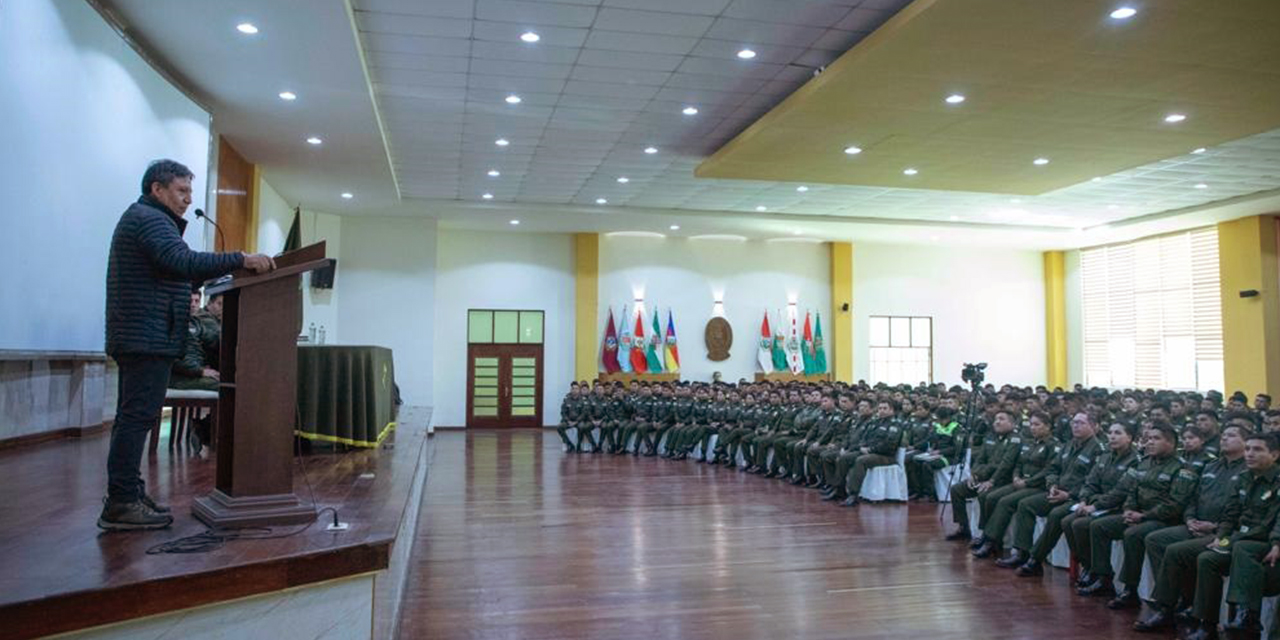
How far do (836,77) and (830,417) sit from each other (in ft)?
13.2

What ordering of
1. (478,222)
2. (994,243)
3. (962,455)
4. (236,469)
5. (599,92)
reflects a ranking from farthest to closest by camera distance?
(994,243) < (478,222) < (599,92) < (962,455) < (236,469)

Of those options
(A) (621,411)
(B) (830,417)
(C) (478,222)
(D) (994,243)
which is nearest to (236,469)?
(B) (830,417)

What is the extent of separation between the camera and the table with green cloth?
5.46 metres

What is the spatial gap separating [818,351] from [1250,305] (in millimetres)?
7482

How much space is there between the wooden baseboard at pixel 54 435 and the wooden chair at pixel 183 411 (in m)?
0.40

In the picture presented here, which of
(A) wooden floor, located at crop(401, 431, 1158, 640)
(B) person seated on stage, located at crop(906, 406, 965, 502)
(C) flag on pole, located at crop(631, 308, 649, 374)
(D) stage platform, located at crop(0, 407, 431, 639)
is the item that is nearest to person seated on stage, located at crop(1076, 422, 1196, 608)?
(A) wooden floor, located at crop(401, 431, 1158, 640)

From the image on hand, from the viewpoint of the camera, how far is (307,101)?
779 cm

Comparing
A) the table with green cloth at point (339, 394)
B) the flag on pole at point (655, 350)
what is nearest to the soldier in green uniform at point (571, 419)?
the flag on pole at point (655, 350)

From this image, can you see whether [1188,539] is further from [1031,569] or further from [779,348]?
[779,348]

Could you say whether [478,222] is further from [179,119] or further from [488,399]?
[179,119]

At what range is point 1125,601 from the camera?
457 cm

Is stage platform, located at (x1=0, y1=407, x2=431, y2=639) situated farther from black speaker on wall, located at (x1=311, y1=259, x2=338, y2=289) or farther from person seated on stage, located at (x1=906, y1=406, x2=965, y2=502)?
black speaker on wall, located at (x1=311, y1=259, x2=338, y2=289)

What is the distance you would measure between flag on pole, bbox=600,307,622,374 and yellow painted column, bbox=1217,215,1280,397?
10987mm

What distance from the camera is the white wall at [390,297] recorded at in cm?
1469
